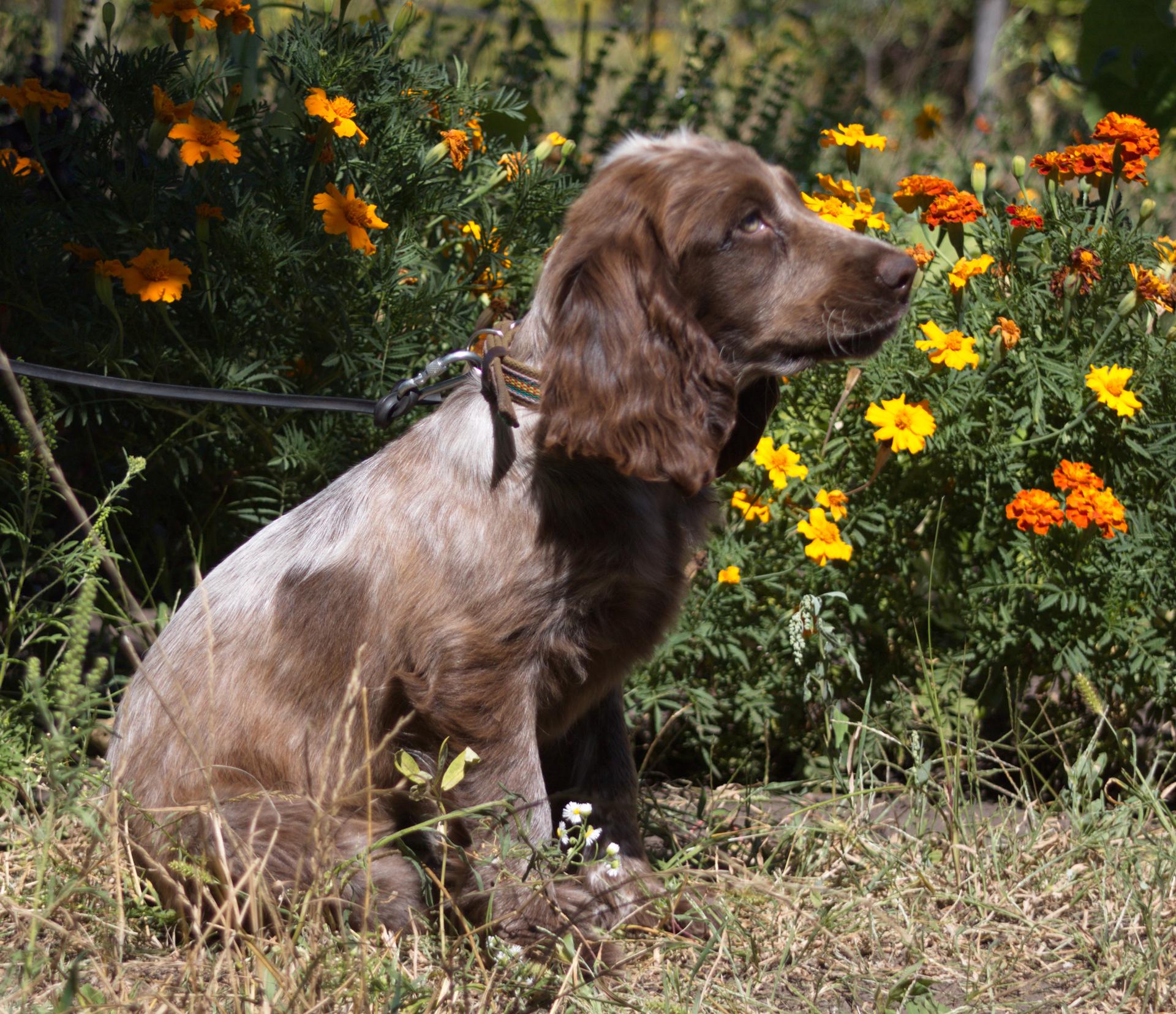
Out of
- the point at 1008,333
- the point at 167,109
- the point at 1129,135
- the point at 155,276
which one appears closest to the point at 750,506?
the point at 1008,333

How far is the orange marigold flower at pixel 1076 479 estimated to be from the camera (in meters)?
3.04

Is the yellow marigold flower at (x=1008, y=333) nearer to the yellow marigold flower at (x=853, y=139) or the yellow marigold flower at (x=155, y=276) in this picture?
the yellow marigold flower at (x=853, y=139)

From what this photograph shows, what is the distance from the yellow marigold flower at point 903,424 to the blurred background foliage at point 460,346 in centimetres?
24

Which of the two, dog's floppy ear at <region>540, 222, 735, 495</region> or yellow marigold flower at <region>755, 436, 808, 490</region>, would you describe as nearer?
dog's floppy ear at <region>540, 222, 735, 495</region>

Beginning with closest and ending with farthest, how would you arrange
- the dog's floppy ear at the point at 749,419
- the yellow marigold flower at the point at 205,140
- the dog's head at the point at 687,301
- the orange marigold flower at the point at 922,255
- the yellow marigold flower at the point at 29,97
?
1. the dog's head at the point at 687,301
2. the dog's floppy ear at the point at 749,419
3. the yellow marigold flower at the point at 205,140
4. the yellow marigold flower at the point at 29,97
5. the orange marigold flower at the point at 922,255

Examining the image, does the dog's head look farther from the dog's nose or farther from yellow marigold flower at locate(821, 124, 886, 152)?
yellow marigold flower at locate(821, 124, 886, 152)

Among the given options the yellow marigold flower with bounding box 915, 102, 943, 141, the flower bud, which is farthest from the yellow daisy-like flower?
the yellow marigold flower with bounding box 915, 102, 943, 141

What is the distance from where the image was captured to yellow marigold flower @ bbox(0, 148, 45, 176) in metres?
3.28

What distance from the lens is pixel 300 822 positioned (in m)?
2.52

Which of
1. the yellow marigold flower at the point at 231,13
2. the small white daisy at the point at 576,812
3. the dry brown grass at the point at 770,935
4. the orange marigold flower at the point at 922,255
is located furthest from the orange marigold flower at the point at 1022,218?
the yellow marigold flower at the point at 231,13

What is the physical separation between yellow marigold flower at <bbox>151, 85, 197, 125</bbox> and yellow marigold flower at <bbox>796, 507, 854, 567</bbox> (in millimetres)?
1962

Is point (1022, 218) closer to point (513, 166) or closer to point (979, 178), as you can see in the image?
point (979, 178)

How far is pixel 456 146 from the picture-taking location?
341 centimetres

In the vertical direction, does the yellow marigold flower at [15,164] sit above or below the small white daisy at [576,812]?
above
